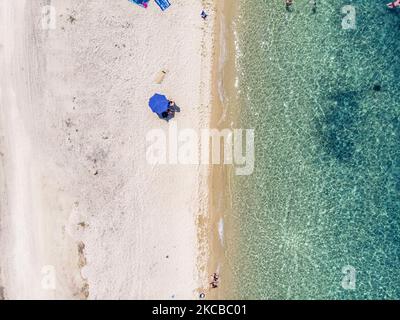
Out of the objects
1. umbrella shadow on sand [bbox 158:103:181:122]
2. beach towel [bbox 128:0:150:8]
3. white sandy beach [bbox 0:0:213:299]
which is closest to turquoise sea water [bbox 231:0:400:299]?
white sandy beach [bbox 0:0:213:299]

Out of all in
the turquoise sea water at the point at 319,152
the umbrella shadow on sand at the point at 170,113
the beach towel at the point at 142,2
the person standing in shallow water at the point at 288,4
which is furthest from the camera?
the umbrella shadow on sand at the point at 170,113

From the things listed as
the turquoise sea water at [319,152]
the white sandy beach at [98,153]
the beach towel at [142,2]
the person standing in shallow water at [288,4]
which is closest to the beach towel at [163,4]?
the white sandy beach at [98,153]

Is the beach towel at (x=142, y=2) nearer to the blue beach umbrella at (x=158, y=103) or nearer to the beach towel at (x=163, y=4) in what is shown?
the beach towel at (x=163, y=4)

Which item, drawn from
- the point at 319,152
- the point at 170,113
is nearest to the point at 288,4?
the point at 319,152

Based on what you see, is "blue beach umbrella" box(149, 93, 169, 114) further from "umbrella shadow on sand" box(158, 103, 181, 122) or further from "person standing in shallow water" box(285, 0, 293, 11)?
"person standing in shallow water" box(285, 0, 293, 11)
